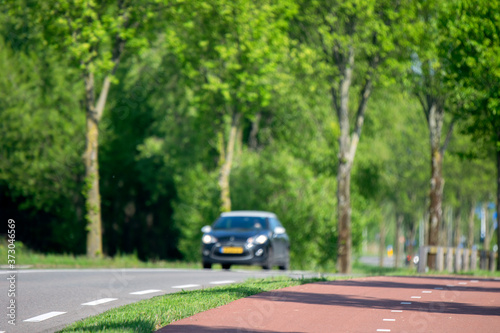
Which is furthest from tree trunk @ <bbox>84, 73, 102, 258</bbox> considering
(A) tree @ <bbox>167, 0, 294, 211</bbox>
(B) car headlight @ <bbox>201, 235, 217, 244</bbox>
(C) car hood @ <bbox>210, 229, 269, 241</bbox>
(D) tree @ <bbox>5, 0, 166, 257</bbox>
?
(C) car hood @ <bbox>210, 229, 269, 241</bbox>

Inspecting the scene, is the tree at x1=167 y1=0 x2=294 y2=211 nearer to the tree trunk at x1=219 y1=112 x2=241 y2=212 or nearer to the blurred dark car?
the tree trunk at x1=219 y1=112 x2=241 y2=212

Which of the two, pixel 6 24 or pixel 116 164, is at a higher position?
A: pixel 6 24

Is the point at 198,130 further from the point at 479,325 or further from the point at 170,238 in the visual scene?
the point at 479,325

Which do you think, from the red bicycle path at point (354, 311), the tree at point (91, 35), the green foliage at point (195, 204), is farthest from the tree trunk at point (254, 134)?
the red bicycle path at point (354, 311)

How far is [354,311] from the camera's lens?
10672 millimetres

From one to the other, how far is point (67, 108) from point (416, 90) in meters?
18.4

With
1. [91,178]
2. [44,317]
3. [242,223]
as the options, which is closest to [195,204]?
[91,178]

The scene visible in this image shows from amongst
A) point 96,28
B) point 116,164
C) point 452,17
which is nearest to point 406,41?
point 452,17

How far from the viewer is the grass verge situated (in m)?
8.80

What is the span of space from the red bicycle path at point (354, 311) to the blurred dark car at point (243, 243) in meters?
7.71

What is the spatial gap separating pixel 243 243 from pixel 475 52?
8559 millimetres

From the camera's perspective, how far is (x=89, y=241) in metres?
27.2

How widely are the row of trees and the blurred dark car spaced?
5224 mm

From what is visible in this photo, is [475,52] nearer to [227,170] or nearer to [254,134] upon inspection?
[227,170]
